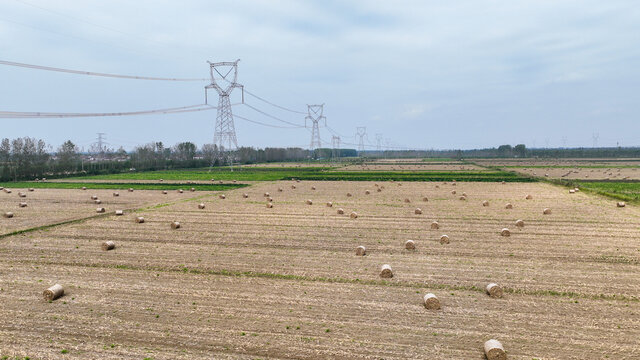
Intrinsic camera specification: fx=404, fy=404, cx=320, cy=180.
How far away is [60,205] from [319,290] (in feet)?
115

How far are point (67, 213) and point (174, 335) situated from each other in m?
28.3

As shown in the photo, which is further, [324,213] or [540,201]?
[540,201]

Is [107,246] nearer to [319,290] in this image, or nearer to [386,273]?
[319,290]

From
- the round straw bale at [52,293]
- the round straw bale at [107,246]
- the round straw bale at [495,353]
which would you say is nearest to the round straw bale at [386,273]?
the round straw bale at [495,353]

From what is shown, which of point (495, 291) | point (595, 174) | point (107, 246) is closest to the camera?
point (495, 291)

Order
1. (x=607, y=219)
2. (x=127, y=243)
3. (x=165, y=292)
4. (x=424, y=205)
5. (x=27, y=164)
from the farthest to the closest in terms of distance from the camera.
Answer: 1. (x=27, y=164)
2. (x=424, y=205)
3. (x=607, y=219)
4. (x=127, y=243)
5. (x=165, y=292)

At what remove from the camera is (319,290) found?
1548 centimetres

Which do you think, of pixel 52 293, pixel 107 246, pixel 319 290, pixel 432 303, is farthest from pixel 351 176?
pixel 52 293

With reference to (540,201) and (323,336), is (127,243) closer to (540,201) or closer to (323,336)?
(323,336)

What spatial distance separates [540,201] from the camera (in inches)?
1578

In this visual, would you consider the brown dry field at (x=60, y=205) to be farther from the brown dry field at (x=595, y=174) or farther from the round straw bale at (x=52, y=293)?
the brown dry field at (x=595, y=174)

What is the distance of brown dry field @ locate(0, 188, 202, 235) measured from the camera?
1190 inches

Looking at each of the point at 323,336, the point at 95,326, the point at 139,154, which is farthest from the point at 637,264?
the point at 139,154

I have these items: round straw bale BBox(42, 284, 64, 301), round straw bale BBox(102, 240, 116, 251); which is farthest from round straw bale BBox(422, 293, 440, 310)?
round straw bale BBox(102, 240, 116, 251)
